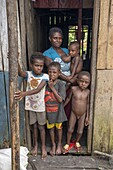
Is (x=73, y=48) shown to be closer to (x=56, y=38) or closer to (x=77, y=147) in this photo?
(x=56, y=38)

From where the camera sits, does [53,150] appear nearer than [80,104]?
No

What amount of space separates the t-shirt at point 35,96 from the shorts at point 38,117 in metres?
0.09

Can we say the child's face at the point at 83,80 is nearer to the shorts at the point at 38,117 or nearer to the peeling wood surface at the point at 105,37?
the peeling wood surface at the point at 105,37

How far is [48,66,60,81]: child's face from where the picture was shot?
8.35 feet

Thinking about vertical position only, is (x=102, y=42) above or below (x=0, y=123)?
above

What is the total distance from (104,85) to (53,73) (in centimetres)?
65

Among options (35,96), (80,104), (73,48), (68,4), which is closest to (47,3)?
(68,4)

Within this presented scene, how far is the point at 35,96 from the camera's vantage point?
2674 mm

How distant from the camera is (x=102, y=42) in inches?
101

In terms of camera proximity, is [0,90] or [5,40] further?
[0,90]

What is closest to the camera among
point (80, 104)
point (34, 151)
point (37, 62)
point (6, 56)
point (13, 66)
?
point (13, 66)

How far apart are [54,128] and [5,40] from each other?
1.37m

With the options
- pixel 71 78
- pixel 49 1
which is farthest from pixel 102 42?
pixel 49 1

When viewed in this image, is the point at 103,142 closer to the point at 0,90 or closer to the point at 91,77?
the point at 91,77
